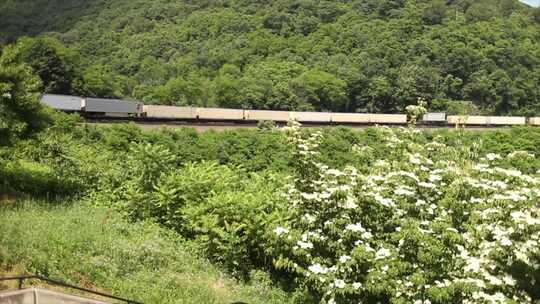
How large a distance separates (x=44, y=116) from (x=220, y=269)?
8183 mm

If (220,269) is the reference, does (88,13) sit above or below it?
above

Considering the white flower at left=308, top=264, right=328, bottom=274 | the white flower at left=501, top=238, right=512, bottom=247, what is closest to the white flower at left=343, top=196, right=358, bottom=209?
the white flower at left=308, top=264, right=328, bottom=274

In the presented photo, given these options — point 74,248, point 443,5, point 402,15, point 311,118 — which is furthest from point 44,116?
point 443,5

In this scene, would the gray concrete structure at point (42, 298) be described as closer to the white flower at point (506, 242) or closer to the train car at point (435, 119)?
the white flower at point (506, 242)

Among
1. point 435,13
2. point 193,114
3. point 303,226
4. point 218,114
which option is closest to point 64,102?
point 193,114

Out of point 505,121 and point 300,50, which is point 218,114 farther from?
point 300,50

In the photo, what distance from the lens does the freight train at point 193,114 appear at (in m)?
43.0

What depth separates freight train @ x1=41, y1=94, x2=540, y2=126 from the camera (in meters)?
43.0

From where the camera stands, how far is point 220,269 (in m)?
14.2

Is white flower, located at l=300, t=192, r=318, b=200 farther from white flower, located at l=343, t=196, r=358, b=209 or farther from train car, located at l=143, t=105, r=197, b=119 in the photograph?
train car, located at l=143, t=105, r=197, b=119

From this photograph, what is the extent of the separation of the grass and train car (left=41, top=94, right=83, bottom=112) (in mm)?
27162

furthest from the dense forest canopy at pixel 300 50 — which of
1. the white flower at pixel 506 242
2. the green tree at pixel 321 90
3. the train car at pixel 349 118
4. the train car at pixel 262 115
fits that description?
the white flower at pixel 506 242

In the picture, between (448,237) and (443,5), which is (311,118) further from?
(443,5)

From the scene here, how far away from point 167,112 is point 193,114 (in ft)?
8.65
